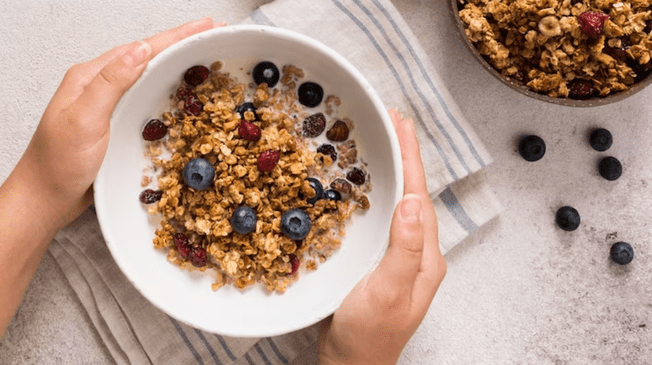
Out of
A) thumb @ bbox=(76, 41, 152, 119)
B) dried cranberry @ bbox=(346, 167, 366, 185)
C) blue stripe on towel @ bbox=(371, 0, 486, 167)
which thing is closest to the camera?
thumb @ bbox=(76, 41, 152, 119)

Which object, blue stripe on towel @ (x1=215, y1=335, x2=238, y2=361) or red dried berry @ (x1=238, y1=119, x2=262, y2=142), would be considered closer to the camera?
red dried berry @ (x1=238, y1=119, x2=262, y2=142)

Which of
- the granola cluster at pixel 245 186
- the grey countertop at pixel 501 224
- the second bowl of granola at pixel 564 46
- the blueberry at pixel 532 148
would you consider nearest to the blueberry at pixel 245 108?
the granola cluster at pixel 245 186

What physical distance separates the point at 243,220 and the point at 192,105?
18cm

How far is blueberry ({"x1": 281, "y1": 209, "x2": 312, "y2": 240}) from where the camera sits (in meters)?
0.69

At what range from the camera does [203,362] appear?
86 centimetres

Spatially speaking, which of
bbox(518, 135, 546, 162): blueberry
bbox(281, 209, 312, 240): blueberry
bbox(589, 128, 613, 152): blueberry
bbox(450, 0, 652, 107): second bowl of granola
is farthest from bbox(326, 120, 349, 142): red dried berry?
bbox(589, 128, 613, 152): blueberry

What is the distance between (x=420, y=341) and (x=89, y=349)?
56 centimetres

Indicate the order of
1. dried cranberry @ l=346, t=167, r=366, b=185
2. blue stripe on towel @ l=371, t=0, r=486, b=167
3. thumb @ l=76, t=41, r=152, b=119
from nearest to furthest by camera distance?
thumb @ l=76, t=41, r=152, b=119
dried cranberry @ l=346, t=167, r=366, b=185
blue stripe on towel @ l=371, t=0, r=486, b=167

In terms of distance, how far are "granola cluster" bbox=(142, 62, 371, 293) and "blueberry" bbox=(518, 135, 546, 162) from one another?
1.03 feet

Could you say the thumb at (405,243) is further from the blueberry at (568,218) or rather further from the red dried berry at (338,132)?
the blueberry at (568,218)

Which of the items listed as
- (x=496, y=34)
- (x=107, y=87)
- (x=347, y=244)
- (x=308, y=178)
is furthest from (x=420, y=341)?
(x=107, y=87)

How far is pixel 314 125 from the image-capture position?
743mm

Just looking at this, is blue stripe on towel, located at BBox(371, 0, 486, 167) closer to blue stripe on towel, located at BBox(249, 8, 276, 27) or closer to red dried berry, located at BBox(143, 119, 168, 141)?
blue stripe on towel, located at BBox(249, 8, 276, 27)

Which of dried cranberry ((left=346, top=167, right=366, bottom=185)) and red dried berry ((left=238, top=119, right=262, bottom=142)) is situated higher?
red dried berry ((left=238, top=119, right=262, bottom=142))
